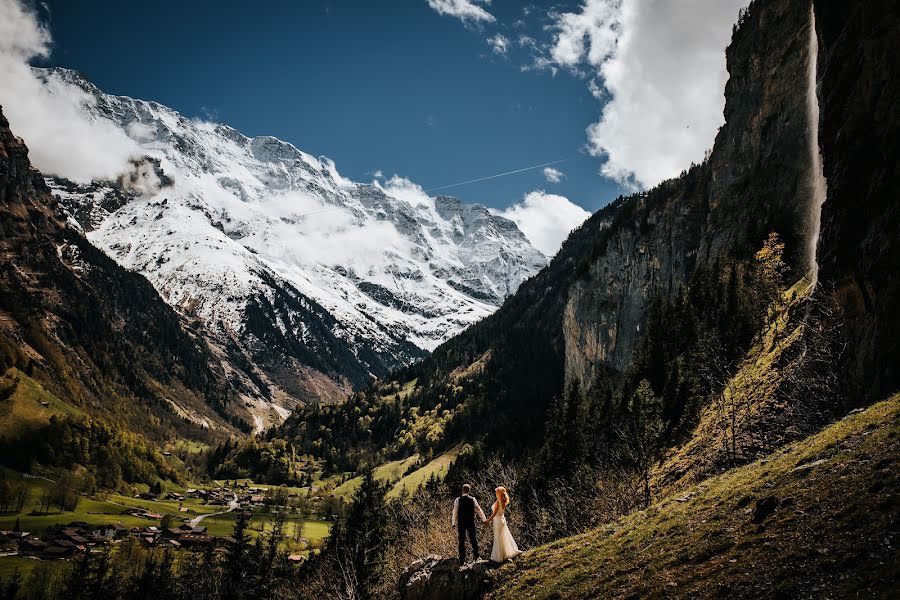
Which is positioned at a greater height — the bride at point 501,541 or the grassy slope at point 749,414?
the grassy slope at point 749,414

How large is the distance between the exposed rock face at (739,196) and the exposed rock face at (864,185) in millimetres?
43752

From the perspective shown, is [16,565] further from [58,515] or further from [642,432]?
[642,432]

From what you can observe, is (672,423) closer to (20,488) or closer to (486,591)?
(486,591)

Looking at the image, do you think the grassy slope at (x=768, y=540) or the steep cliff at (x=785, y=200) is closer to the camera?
the grassy slope at (x=768, y=540)

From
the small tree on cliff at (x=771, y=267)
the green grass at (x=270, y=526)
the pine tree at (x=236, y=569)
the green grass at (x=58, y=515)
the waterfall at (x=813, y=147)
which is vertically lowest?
the pine tree at (x=236, y=569)

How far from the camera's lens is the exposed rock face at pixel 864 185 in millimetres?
25438

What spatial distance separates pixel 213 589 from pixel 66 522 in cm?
10724

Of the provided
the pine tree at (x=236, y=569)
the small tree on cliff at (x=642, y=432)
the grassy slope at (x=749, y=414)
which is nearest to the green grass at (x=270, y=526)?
the pine tree at (x=236, y=569)

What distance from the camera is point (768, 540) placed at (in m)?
15.4

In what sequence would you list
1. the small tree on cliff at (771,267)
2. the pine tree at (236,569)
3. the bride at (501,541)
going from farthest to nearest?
the pine tree at (236,569) → the small tree on cliff at (771,267) → the bride at (501,541)

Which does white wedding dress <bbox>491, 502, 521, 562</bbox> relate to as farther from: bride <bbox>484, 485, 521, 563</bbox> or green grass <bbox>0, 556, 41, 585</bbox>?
green grass <bbox>0, 556, 41, 585</bbox>

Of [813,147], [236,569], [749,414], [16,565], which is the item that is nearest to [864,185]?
[749,414]

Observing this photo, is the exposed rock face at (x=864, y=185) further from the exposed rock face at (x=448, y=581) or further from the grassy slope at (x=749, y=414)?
the exposed rock face at (x=448, y=581)

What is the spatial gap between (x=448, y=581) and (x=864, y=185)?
2822cm
